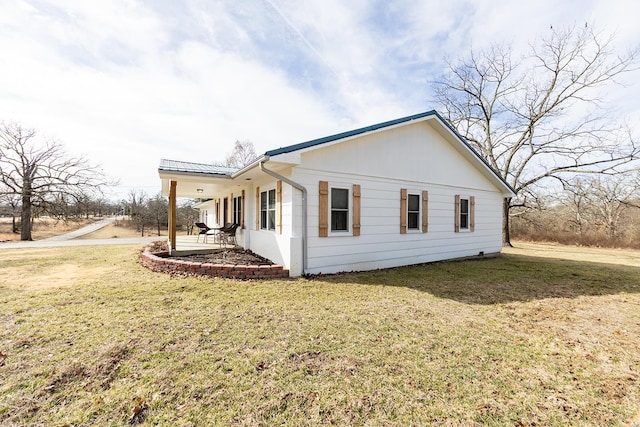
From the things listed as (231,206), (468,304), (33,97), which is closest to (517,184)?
(468,304)

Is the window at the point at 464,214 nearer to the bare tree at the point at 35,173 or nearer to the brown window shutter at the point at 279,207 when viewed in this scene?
the brown window shutter at the point at 279,207

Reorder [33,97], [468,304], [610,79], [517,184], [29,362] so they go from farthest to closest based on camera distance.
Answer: [517,184] → [610,79] → [33,97] → [468,304] → [29,362]

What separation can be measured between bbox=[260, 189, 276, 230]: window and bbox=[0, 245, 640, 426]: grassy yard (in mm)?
2444

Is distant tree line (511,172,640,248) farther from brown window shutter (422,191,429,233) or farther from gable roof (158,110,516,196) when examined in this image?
brown window shutter (422,191,429,233)

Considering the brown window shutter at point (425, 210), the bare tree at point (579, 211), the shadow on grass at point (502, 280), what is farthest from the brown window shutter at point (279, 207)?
the bare tree at point (579, 211)

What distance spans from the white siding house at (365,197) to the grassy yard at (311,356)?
1.77 metres

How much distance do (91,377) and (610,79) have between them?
21.8 m

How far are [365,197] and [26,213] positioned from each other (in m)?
24.6

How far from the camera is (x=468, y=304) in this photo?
15.5 ft

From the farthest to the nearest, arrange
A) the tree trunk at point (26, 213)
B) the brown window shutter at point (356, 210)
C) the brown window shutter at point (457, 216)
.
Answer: the tree trunk at point (26, 213) < the brown window shutter at point (457, 216) < the brown window shutter at point (356, 210)

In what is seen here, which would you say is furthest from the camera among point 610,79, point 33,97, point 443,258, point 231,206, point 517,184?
point 517,184

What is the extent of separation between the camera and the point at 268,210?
25.8 ft

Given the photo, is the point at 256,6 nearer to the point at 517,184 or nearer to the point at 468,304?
the point at 468,304

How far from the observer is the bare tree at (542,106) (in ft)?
45.5
